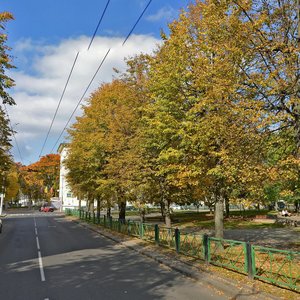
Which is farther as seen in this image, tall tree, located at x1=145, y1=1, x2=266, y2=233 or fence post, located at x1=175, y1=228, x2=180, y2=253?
fence post, located at x1=175, y1=228, x2=180, y2=253

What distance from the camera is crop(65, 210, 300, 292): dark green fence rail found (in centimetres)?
837

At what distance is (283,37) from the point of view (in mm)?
10336

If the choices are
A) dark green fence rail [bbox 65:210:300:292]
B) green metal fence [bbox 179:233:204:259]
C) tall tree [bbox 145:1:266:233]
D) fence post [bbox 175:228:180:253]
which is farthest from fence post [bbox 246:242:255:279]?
fence post [bbox 175:228:180:253]

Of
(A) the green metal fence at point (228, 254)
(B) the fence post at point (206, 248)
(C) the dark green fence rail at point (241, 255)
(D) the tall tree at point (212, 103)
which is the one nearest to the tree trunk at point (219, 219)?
(D) the tall tree at point (212, 103)

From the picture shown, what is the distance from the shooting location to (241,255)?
10883 millimetres

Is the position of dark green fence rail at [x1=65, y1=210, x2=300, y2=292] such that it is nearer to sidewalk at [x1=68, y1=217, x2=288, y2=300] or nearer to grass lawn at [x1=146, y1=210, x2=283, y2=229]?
sidewalk at [x1=68, y1=217, x2=288, y2=300]

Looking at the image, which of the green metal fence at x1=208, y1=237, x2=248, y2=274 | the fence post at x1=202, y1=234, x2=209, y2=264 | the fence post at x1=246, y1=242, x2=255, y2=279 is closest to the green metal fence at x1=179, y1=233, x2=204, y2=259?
the fence post at x1=202, y1=234, x2=209, y2=264

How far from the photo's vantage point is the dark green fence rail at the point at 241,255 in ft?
27.5

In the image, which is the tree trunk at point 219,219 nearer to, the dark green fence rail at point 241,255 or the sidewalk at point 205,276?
the dark green fence rail at point 241,255

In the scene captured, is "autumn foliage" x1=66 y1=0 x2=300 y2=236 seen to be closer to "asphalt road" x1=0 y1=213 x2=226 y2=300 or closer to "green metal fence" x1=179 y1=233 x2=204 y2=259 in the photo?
"green metal fence" x1=179 y1=233 x2=204 y2=259

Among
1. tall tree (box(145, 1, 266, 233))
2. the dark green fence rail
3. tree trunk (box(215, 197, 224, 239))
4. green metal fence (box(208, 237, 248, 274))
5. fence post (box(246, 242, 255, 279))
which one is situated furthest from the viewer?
tree trunk (box(215, 197, 224, 239))

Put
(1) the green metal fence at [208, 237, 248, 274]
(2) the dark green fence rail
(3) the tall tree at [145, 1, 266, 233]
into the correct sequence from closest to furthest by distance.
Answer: (2) the dark green fence rail
(1) the green metal fence at [208, 237, 248, 274]
(3) the tall tree at [145, 1, 266, 233]

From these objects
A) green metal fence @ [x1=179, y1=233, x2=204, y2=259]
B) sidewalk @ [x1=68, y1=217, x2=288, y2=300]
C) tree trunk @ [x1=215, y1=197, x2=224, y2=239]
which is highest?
tree trunk @ [x1=215, y1=197, x2=224, y2=239]

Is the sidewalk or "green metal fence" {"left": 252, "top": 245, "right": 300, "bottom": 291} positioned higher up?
"green metal fence" {"left": 252, "top": 245, "right": 300, "bottom": 291}
